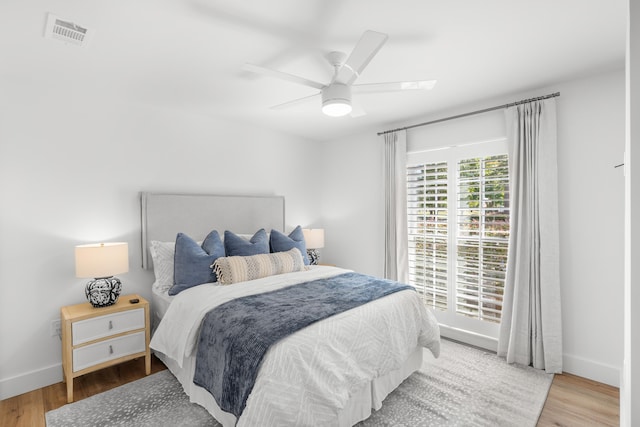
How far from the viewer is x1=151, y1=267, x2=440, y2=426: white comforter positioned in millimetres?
1664

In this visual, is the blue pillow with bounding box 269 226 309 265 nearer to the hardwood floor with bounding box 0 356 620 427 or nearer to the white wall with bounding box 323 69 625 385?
the hardwood floor with bounding box 0 356 620 427

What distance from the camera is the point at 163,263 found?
9.94 feet

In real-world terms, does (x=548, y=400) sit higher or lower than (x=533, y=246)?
lower

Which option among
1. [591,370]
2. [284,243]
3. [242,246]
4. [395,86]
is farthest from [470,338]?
[395,86]

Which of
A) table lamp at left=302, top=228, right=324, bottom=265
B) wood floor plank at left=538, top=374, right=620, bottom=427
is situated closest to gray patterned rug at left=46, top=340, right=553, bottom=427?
wood floor plank at left=538, top=374, right=620, bottom=427

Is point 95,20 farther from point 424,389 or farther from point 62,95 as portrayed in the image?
point 424,389

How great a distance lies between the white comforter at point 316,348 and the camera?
1.66 m

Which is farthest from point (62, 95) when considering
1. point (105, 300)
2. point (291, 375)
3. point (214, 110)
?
point (291, 375)

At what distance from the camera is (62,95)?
2.82 m

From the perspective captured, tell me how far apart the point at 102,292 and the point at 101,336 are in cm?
35

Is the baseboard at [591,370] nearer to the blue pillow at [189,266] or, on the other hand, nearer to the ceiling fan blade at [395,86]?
the ceiling fan blade at [395,86]

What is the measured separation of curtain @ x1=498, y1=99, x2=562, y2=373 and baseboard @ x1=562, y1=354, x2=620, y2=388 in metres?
0.10

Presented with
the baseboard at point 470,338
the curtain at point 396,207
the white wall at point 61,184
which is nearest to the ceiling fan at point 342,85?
the curtain at point 396,207

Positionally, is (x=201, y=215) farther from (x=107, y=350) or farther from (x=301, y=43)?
(x=301, y=43)
